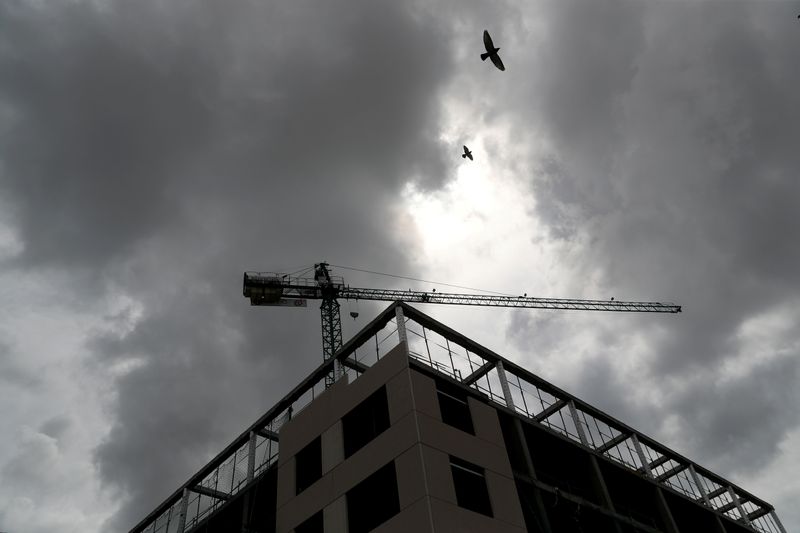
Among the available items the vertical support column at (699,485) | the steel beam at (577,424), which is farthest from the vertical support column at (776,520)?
the steel beam at (577,424)

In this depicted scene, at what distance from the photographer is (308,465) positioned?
3706cm

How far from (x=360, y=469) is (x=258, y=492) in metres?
13.3

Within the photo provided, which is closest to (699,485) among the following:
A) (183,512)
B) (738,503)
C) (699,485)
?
(699,485)

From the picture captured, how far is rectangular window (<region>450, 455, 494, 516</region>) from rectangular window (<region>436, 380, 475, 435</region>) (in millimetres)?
2727

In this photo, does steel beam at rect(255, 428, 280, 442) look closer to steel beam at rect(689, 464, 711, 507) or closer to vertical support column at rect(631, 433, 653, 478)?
vertical support column at rect(631, 433, 653, 478)

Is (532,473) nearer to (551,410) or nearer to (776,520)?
(551,410)

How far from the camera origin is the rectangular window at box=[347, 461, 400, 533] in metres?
30.4

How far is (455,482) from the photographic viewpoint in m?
30.7

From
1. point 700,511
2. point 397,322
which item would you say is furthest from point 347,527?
point 700,511

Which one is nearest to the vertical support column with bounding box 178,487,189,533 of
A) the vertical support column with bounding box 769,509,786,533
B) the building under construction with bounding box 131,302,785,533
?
the building under construction with bounding box 131,302,785,533

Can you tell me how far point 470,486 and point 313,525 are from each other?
9342 mm

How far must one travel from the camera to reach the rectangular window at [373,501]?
3041cm

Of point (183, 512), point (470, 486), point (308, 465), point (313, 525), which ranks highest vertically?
point (183, 512)

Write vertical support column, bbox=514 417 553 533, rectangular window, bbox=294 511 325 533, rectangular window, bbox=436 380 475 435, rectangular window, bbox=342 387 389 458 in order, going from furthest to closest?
rectangular window, bbox=436 380 475 435, vertical support column, bbox=514 417 553 533, rectangular window, bbox=342 387 389 458, rectangular window, bbox=294 511 325 533
